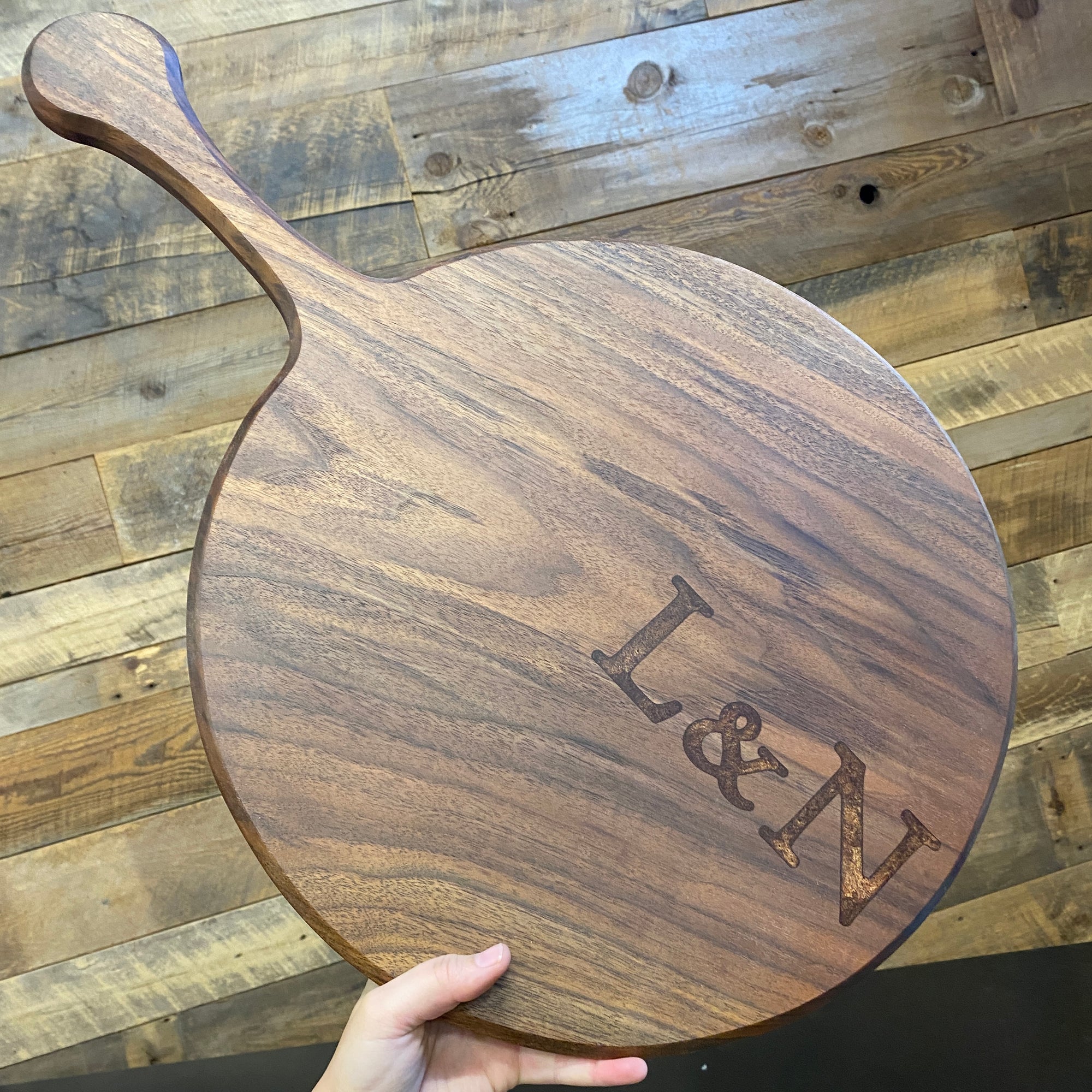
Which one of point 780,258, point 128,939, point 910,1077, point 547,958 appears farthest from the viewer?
point 780,258

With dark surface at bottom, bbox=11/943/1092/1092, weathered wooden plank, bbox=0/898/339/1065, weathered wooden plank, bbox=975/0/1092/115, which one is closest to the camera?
dark surface at bottom, bbox=11/943/1092/1092

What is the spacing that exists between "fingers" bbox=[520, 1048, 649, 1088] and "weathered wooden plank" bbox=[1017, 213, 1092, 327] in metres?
1.25

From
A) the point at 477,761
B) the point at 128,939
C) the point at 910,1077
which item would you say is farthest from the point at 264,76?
the point at 910,1077

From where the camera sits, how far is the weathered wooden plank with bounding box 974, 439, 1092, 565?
1.42m

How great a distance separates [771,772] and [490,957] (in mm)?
251

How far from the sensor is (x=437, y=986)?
0.66m

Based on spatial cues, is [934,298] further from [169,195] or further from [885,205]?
[169,195]

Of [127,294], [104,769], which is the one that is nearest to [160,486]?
[127,294]

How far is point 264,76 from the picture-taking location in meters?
1.31

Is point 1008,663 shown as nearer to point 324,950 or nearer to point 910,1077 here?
point 910,1077

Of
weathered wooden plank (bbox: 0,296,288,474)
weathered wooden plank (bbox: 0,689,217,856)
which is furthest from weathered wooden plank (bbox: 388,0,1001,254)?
weathered wooden plank (bbox: 0,689,217,856)

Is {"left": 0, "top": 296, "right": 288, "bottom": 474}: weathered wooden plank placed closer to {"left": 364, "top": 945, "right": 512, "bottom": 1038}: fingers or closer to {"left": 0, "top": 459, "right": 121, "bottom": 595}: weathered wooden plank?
{"left": 0, "top": 459, "right": 121, "bottom": 595}: weathered wooden plank

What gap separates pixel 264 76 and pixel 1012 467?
1227 mm

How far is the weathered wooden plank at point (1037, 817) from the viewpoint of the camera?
54.5 inches
